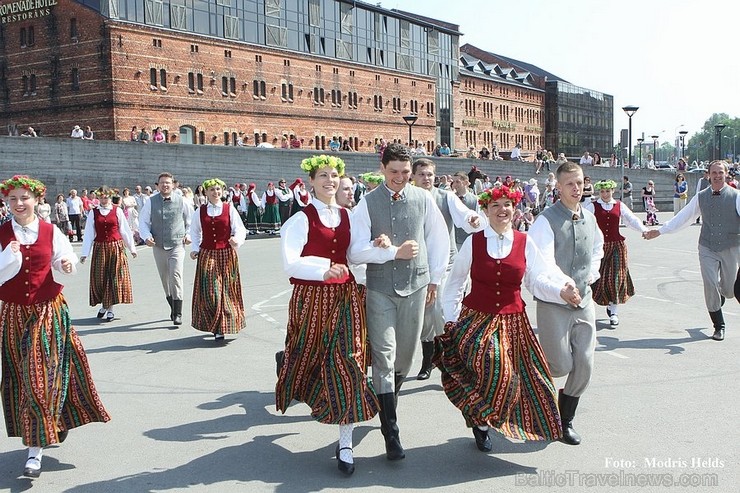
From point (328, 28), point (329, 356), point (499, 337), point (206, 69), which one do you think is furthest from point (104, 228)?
point (328, 28)

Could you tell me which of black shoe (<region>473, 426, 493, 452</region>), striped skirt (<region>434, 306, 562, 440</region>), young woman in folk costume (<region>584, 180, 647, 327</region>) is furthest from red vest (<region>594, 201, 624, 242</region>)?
black shoe (<region>473, 426, 493, 452</region>)

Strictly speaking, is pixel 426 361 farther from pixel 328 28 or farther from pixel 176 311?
pixel 328 28

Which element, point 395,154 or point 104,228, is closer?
point 395,154

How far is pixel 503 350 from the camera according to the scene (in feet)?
17.4

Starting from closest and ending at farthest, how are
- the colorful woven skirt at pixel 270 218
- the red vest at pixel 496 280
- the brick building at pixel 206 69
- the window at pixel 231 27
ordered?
1. the red vest at pixel 496 280
2. the colorful woven skirt at pixel 270 218
3. the brick building at pixel 206 69
4. the window at pixel 231 27

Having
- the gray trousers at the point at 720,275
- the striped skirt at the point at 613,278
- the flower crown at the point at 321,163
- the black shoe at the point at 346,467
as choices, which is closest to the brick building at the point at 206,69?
the striped skirt at the point at 613,278

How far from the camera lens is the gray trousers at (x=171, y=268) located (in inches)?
427

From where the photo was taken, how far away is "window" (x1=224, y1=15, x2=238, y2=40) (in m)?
51.2

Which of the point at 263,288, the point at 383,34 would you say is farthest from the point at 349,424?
the point at 383,34

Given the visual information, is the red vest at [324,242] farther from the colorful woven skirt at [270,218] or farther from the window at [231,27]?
the window at [231,27]

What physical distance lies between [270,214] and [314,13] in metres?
32.8

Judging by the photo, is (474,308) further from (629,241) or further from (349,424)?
(629,241)

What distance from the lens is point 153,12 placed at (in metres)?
46.1

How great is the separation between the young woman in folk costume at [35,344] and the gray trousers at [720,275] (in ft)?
22.4
